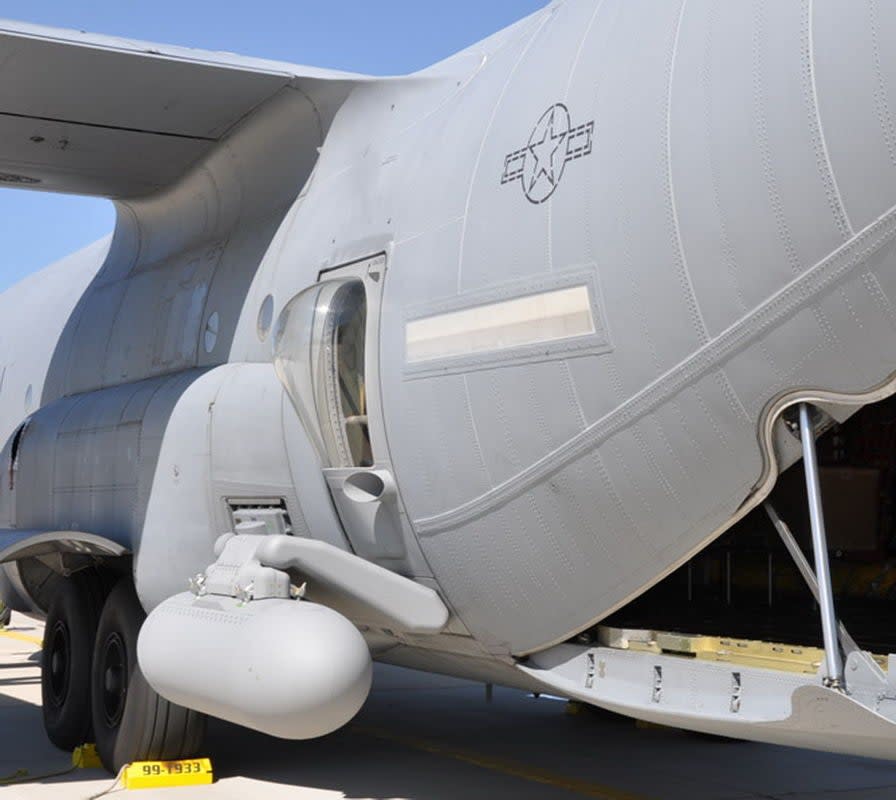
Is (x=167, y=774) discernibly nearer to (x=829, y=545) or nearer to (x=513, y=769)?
(x=513, y=769)

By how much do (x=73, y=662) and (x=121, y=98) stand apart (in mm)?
3508

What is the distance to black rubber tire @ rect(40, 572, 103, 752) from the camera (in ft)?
29.5

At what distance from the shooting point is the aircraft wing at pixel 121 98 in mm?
7324

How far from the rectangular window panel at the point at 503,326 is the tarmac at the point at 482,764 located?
2878mm

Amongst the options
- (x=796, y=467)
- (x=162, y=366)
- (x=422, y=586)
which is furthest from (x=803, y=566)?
(x=162, y=366)

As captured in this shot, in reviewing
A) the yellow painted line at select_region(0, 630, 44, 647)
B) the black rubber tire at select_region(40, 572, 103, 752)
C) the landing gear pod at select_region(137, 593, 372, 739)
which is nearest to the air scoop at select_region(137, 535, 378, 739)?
the landing gear pod at select_region(137, 593, 372, 739)

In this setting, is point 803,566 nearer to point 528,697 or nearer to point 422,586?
point 422,586

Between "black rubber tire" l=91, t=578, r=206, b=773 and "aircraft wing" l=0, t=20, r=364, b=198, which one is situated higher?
"aircraft wing" l=0, t=20, r=364, b=198

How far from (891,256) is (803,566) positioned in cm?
104

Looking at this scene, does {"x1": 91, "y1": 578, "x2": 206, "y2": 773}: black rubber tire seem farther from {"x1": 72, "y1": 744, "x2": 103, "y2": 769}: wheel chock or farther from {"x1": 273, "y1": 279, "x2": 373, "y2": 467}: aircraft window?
{"x1": 273, "y1": 279, "x2": 373, "y2": 467}: aircraft window

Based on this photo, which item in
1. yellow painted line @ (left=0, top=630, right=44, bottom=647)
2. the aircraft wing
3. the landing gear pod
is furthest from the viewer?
yellow painted line @ (left=0, top=630, right=44, bottom=647)

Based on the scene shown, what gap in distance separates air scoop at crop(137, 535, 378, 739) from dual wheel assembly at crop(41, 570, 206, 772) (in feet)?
4.27

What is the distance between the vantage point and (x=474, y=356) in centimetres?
565

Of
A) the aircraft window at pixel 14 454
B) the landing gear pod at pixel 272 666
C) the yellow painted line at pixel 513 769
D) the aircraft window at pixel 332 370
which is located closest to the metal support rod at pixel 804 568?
the landing gear pod at pixel 272 666
